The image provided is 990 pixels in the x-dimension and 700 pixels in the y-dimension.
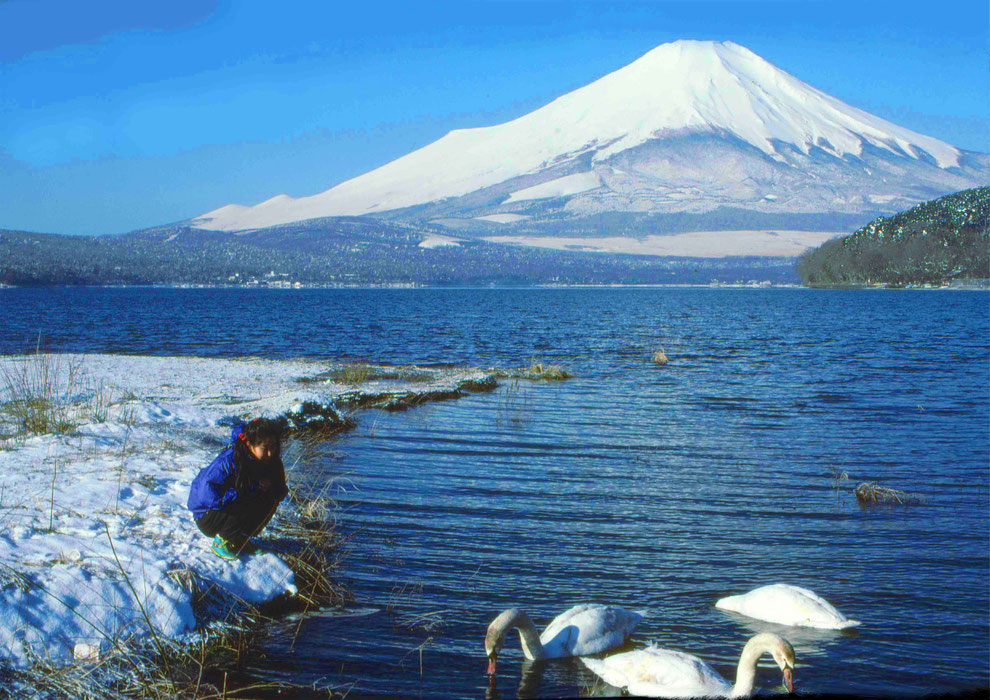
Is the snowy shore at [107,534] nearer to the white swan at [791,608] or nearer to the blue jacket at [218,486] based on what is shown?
the blue jacket at [218,486]

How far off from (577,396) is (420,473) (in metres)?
9.83

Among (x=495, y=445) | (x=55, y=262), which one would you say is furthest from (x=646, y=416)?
(x=55, y=262)

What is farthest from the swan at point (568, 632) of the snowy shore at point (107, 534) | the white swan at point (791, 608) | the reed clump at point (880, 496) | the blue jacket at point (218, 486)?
the reed clump at point (880, 496)

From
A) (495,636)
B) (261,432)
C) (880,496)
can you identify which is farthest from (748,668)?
(880,496)

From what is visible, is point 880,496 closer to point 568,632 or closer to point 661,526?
point 661,526

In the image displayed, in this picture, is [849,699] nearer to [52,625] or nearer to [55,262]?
[52,625]

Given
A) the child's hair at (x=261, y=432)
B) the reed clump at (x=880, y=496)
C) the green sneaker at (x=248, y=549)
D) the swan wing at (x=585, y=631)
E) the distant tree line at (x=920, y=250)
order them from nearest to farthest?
the swan wing at (x=585, y=631) → the child's hair at (x=261, y=432) → the green sneaker at (x=248, y=549) → the reed clump at (x=880, y=496) → the distant tree line at (x=920, y=250)

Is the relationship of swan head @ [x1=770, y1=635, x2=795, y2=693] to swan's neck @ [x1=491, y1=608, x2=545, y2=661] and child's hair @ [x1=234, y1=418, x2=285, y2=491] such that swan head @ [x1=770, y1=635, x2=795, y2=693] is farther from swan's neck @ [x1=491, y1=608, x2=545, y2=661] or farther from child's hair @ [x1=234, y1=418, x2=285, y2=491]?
child's hair @ [x1=234, y1=418, x2=285, y2=491]

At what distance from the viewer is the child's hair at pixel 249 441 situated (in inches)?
297

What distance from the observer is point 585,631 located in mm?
7141

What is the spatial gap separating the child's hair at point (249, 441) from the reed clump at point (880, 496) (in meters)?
8.22

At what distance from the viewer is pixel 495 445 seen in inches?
622

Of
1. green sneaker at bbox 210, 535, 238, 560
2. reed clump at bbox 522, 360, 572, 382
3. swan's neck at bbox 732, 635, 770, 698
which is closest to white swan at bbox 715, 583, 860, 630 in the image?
swan's neck at bbox 732, 635, 770, 698

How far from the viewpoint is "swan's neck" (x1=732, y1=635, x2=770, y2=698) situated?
602cm
